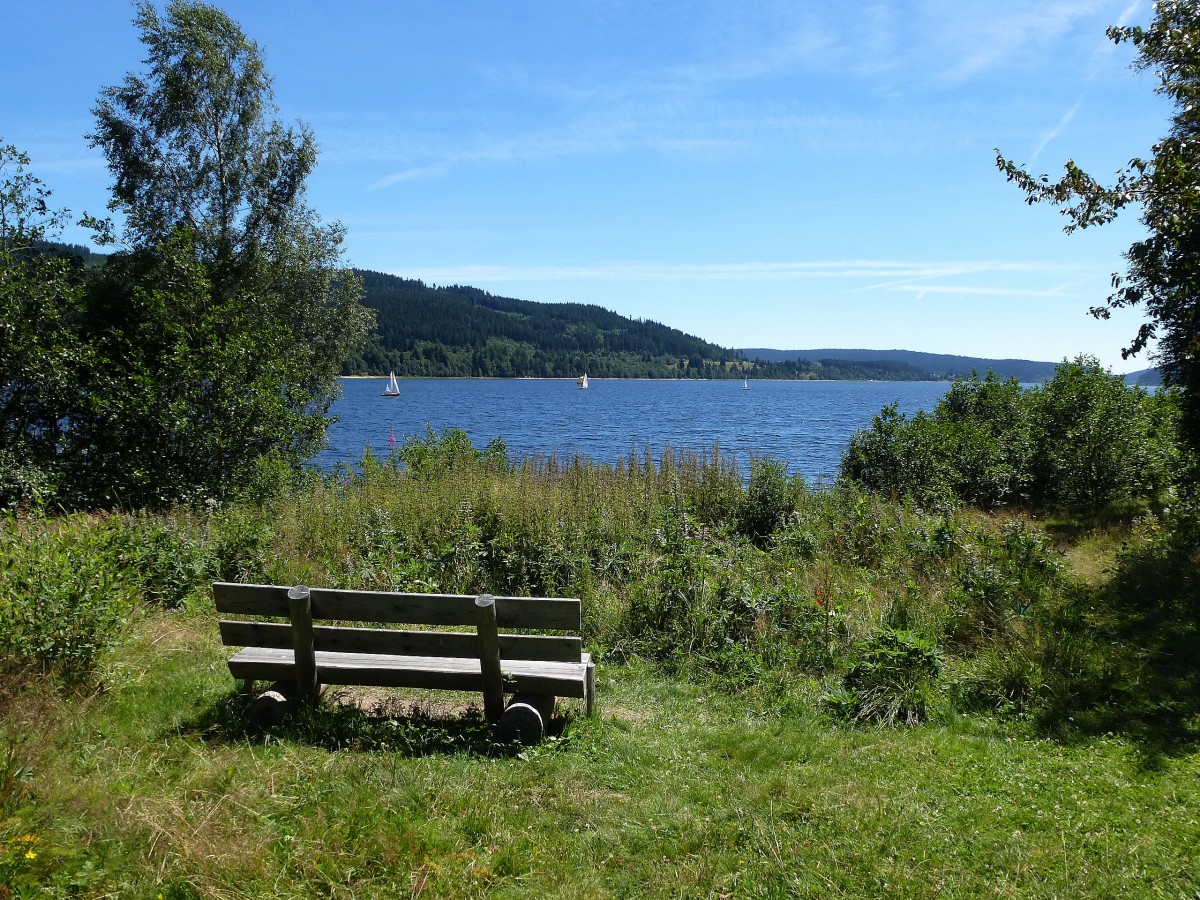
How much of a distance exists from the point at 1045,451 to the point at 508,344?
145m

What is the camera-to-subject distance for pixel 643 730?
512cm

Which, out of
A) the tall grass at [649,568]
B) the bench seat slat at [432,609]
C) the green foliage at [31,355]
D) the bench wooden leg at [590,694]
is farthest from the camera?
the green foliage at [31,355]

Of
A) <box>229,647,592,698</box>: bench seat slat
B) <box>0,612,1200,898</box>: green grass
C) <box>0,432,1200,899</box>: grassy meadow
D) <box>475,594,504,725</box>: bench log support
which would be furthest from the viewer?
<box>229,647,592,698</box>: bench seat slat

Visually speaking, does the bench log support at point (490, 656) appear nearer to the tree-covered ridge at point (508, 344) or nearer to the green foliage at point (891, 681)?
the green foliage at point (891, 681)

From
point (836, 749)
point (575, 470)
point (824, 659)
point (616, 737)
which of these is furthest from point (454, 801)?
point (575, 470)

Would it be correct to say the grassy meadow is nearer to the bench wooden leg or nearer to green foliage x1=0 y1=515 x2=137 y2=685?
green foliage x1=0 y1=515 x2=137 y2=685

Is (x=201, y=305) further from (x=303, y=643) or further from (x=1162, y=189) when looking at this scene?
(x=1162, y=189)

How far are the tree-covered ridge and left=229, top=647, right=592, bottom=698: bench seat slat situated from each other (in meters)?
112

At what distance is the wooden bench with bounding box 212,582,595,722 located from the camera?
15.0 ft

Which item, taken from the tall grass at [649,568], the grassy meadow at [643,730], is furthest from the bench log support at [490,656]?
the tall grass at [649,568]

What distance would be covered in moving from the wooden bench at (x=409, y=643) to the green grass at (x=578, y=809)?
33 cm

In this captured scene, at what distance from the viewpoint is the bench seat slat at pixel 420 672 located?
15.6 feet

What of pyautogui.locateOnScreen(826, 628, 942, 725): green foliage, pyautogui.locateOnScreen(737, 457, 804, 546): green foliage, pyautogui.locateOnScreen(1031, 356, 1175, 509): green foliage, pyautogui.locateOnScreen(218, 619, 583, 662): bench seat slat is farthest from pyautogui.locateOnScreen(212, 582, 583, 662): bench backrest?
pyautogui.locateOnScreen(1031, 356, 1175, 509): green foliage

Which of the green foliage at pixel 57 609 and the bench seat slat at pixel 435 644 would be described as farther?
the green foliage at pixel 57 609
